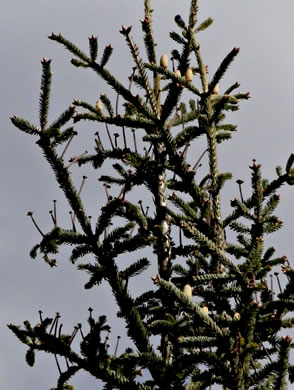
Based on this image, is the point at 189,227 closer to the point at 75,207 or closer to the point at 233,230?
the point at 75,207

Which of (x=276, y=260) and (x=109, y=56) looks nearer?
(x=109, y=56)

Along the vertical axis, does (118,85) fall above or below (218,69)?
above

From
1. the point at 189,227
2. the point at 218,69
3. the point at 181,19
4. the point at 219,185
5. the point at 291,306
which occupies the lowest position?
the point at 291,306

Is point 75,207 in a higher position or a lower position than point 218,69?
lower

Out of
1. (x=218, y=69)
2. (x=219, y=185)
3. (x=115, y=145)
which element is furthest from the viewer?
(x=115, y=145)

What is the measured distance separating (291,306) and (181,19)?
4807 mm

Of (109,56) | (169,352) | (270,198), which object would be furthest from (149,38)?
(169,352)

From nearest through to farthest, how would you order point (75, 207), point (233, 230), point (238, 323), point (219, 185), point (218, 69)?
point (238, 323) < point (75, 207) < point (218, 69) < point (219, 185) < point (233, 230)

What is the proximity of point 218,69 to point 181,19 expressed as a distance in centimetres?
270

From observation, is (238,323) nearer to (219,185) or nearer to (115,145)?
(219,185)

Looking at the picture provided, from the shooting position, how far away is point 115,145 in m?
7.16

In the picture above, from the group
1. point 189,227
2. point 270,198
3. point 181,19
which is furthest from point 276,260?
point 181,19

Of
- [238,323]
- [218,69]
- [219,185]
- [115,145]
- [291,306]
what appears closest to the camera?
[238,323]

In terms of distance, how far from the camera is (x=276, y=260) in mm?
6188
